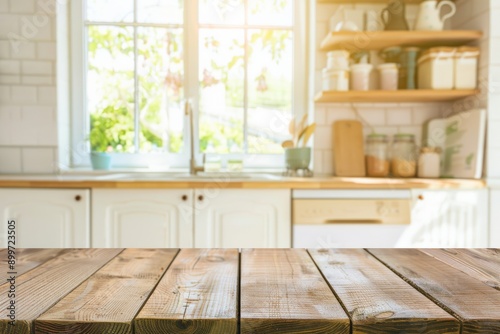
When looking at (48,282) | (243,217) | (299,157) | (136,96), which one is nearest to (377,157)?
(299,157)

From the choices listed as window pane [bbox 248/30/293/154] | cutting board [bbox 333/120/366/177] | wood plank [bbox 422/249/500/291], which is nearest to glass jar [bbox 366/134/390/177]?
cutting board [bbox 333/120/366/177]

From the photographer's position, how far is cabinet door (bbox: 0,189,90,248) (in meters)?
2.05

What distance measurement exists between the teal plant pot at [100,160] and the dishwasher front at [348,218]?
1.22 m

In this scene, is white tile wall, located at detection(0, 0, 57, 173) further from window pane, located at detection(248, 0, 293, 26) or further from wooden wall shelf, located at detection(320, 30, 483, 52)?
wooden wall shelf, located at detection(320, 30, 483, 52)

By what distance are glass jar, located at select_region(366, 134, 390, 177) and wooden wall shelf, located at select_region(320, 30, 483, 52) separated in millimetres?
531

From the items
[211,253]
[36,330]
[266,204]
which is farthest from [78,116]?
[36,330]

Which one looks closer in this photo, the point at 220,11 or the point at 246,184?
the point at 246,184

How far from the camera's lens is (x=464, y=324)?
542 millimetres

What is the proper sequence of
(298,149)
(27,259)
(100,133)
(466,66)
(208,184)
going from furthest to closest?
(100,133), (298,149), (466,66), (208,184), (27,259)

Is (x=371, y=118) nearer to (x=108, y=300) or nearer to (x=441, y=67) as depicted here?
(x=441, y=67)

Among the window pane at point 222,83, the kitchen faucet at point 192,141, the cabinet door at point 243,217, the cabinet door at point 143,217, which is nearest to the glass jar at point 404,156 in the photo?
the cabinet door at point 243,217

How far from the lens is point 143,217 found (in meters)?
2.07

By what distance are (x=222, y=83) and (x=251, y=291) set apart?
89.2 inches

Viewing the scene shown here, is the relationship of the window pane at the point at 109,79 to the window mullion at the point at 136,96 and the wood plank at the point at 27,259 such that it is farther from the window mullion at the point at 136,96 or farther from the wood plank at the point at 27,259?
the wood plank at the point at 27,259
